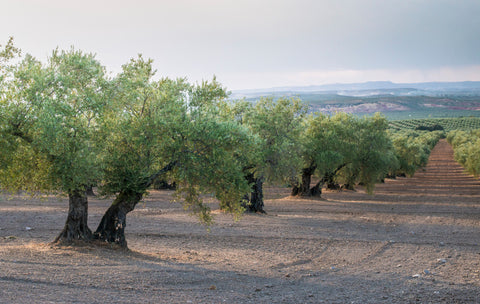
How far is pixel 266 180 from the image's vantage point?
27844 mm

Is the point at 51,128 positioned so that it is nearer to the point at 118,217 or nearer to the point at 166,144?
the point at 166,144

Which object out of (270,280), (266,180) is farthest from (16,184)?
(266,180)

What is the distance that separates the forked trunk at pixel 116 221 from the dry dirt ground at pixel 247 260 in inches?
27.3

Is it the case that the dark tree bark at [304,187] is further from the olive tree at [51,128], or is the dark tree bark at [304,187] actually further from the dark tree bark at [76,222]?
the olive tree at [51,128]

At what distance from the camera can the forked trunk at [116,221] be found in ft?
53.7

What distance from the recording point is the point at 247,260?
56.2ft

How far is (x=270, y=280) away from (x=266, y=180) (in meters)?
14.2

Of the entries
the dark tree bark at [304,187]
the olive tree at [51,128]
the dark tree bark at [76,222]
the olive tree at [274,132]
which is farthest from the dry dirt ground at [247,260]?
the dark tree bark at [304,187]

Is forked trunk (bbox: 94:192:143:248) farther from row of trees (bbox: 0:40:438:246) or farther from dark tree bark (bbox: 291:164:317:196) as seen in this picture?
dark tree bark (bbox: 291:164:317:196)

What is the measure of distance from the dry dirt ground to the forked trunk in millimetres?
694

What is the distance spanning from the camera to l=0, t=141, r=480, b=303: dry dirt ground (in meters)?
11.6

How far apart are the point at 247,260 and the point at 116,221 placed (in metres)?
4.80

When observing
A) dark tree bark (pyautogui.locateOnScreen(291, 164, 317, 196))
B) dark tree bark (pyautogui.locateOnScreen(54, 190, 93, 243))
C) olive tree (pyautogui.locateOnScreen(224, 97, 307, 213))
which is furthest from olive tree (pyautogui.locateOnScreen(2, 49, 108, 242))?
dark tree bark (pyautogui.locateOnScreen(291, 164, 317, 196))

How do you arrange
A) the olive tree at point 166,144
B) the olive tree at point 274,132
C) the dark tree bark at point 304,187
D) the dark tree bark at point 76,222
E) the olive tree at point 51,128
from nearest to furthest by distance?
the olive tree at point 51,128, the olive tree at point 166,144, the dark tree bark at point 76,222, the olive tree at point 274,132, the dark tree bark at point 304,187
